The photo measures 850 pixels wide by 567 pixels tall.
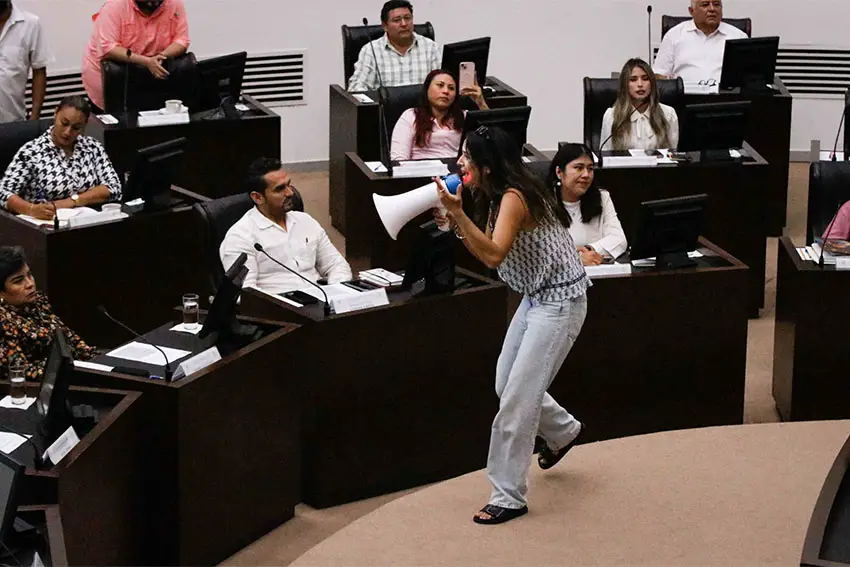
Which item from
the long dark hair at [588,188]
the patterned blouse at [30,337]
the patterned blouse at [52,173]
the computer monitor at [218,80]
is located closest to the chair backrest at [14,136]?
the patterned blouse at [52,173]

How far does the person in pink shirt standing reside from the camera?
8.00 m

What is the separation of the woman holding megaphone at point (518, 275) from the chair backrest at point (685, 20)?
5043 millimetres

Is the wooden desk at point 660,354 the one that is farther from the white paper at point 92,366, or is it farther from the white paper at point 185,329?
the white paper at point 92,366

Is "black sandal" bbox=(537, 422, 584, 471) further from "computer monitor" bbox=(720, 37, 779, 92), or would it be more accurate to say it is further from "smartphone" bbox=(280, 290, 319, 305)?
"computer monitor" bbox=(720, 37, 779, 92)

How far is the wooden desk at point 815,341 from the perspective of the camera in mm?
5766

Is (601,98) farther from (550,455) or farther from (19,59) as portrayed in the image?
(550,455)

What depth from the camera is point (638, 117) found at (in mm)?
7453

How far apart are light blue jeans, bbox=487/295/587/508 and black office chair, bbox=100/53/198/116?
3.58 m

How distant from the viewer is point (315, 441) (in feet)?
17.2

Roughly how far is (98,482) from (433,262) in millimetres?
1587

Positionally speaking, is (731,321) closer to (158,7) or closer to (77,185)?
(77,185)

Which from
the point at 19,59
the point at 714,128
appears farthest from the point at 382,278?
the point at 19,59

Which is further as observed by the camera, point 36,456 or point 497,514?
point 497,514

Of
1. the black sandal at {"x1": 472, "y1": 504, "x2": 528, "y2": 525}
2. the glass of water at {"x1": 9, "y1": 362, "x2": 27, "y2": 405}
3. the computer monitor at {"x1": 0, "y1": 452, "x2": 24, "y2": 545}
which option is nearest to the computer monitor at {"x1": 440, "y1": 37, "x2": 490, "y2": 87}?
the black sandal at {"x1": 472, "y1": 504, "x2": 528, "y2": 525}
